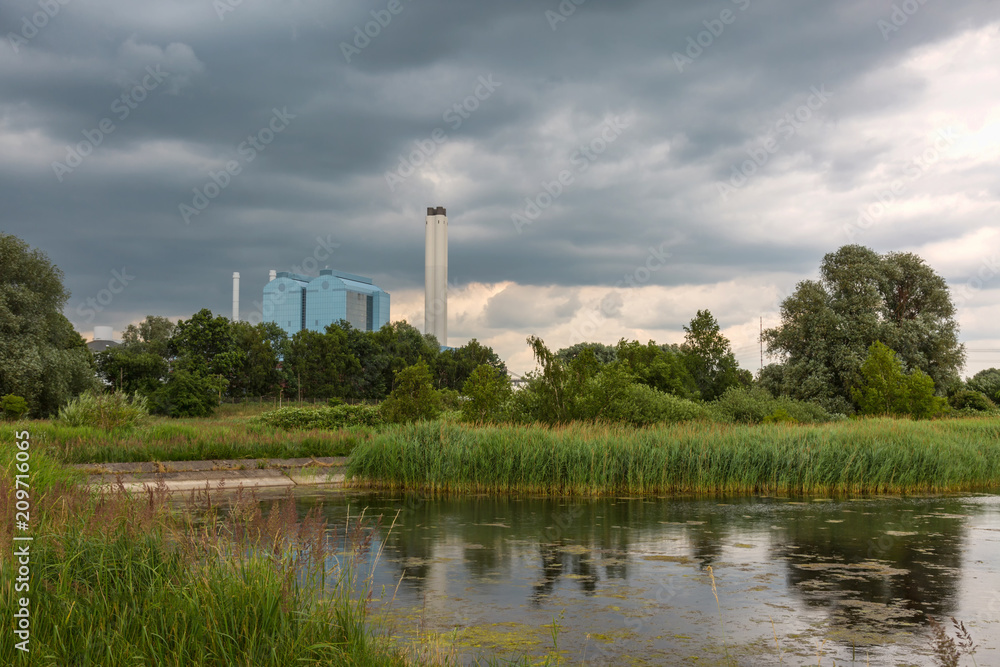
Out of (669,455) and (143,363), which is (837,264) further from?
(143,363)

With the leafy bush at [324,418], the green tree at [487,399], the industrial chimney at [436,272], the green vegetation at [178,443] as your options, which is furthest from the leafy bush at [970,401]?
the industrial chimney at [436,272]

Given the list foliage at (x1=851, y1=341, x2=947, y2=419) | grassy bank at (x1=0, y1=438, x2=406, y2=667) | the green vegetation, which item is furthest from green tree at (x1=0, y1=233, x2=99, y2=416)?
foliage at (x1=851, y1=341, x2=947, y2=419)

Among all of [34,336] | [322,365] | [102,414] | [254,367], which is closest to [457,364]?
[322,365]

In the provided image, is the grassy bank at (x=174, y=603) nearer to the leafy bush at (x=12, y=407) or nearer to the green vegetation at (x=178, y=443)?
the green vegetation at (x=178, y=443)

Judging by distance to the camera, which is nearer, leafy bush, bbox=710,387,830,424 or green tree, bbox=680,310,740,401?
leafy bush, bbox=710,387,830,424

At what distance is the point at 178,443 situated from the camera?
19719mm

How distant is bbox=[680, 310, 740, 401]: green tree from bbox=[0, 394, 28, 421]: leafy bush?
102 ft

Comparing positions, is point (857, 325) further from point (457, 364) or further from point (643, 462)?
point (457, 364)

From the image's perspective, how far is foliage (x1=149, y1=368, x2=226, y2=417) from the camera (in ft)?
144

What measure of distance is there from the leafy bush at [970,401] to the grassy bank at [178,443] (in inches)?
1548

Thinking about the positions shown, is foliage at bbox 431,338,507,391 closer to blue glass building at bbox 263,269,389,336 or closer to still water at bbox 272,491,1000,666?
blue glass building at bbox 263,269,389,336

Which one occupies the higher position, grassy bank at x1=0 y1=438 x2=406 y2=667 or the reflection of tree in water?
grassy bank at x1=0 y1=438 x2=406 y2=667

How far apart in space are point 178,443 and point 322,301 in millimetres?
118081

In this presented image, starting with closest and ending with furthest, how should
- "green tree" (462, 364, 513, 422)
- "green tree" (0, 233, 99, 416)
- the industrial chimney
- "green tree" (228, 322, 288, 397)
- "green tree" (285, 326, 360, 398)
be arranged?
"green tree" (462, 364, 513, 422)
"green tree" (0, 233, 99, 416)
"green tree" (228, 322, 288, 397)
"green tree" (285, 326, 360, 398)
the industrial chimney
